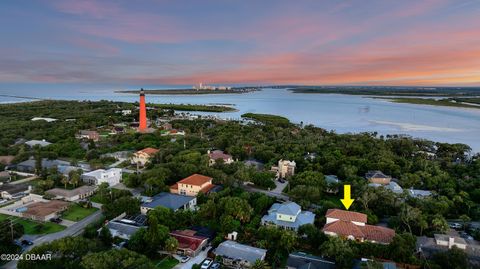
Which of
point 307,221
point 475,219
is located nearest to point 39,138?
point 307,221

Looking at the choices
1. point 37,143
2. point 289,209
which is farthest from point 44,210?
point 37,143

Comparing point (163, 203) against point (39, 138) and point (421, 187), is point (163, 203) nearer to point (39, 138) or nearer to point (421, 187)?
point (421, 187)

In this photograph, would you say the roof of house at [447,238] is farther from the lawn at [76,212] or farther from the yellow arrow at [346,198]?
the lawn at [76,212]

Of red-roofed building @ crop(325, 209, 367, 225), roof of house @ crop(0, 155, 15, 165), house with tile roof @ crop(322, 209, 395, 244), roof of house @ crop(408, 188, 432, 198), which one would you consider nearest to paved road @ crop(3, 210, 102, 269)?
house with tile roof @ crop(322, 209, 395, 244)

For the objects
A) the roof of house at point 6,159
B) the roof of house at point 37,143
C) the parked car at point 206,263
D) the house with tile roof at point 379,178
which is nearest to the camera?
the parked car at point 206,263

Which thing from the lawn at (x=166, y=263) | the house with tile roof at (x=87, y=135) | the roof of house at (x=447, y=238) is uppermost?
the house with tile roof at (x=87, y=135)

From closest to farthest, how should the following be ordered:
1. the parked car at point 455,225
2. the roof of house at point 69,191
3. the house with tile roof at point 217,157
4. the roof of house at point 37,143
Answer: the parked car at point 455,225
the roof of house at point 69,191
the house with tile roof at point 217,157
the roof of house at point 37,143

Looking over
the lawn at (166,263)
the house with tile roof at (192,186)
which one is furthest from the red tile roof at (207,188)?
the lawn at (166,263)

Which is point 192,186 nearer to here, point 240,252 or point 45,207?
point 45,207
